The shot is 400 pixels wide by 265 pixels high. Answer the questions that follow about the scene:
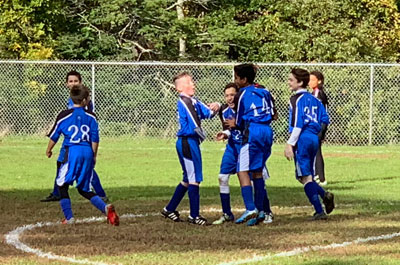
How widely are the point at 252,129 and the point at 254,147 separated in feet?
0.64

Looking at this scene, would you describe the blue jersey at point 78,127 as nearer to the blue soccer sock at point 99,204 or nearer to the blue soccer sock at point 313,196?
the blue soccer sock at point 99,204

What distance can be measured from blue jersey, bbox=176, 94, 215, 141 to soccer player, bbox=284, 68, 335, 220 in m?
0.98

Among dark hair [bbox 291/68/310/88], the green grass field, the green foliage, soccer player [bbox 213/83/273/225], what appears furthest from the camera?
the green foliage

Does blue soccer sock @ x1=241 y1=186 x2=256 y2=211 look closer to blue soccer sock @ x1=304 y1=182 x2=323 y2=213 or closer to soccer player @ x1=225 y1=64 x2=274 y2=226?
soccer player @ x1=225 y1=64 x2=274 y2=226

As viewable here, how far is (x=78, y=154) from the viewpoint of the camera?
35.3ft

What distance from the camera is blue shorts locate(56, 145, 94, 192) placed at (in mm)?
10766

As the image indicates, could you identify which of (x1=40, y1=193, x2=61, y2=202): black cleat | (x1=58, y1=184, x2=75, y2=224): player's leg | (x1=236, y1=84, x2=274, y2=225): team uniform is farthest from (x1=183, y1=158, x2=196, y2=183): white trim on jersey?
(x1=40, y1=193, x2=61, y2=202): black cleat

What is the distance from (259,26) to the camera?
32.4 m

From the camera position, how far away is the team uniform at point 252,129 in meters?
10.8

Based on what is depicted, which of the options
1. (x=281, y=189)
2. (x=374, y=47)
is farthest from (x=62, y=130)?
(x=374, y=47)

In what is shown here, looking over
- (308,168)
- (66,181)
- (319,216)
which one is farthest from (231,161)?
(66,181)

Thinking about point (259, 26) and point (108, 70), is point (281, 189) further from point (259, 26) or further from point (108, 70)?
point (259, 26)

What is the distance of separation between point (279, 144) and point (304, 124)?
50.7 ft

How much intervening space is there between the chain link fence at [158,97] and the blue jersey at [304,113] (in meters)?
14.8
